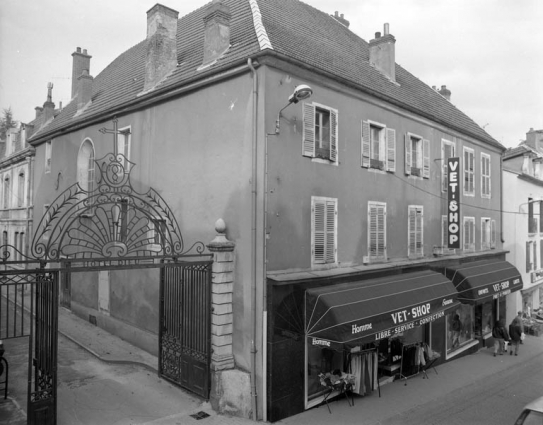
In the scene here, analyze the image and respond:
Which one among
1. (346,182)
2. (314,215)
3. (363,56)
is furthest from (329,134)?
(363,56)

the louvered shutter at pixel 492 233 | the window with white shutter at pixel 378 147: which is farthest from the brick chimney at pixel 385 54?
the louvered shutter at pixel 492 233

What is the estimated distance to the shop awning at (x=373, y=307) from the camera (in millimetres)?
9805

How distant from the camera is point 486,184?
19.6 metres

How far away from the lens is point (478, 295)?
14.9 meters

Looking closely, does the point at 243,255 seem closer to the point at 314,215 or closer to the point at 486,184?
the point at 314,215

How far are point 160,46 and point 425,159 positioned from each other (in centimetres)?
977

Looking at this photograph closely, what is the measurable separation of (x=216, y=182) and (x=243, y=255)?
81.5 inches

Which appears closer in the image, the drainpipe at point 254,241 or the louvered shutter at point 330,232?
the drainpipe at point 254,241

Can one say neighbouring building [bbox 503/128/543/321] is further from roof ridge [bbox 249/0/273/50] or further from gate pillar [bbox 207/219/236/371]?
gate pillar [bbox 207/219/236/371]

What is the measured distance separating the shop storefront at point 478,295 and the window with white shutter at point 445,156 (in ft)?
10.3

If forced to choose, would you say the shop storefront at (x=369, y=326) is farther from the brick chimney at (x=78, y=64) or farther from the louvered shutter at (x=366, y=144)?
the brick chimney at (x=78, y=64)

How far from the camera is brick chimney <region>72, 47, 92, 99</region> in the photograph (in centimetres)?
2219

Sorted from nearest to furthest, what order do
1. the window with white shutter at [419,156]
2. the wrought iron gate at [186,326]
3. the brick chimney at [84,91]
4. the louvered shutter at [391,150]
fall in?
1. the wrought iron gate at [186,326]
2. the louvered shutter at [391,150]
3. the window with white shutter at [419,156]
4. the brick chimney at [84,91]

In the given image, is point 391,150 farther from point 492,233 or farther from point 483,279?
point 492,233
